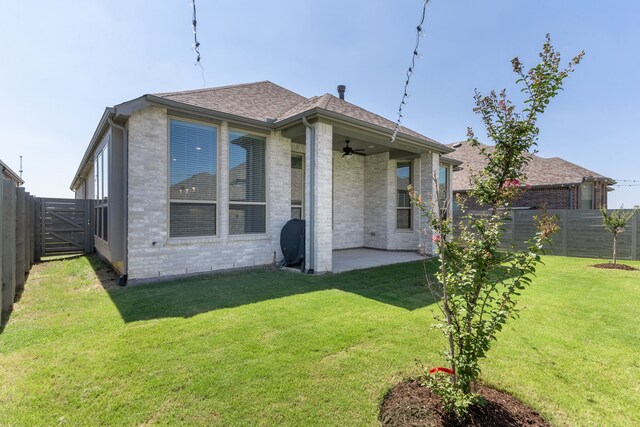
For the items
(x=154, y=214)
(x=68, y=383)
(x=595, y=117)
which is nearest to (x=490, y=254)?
(x=68, y=383)

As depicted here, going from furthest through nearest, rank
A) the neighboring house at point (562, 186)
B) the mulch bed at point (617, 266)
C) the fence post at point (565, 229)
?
the neighboring house at point (562, 186) < the fence post at point (565, 229) < the mulch bed at point (617, 266)

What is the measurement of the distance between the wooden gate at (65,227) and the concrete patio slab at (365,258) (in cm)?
911

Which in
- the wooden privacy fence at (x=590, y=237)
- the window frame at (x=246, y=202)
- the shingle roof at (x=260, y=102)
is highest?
the shingle roof at (x=260, y=102)

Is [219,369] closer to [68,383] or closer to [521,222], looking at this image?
[68,383]

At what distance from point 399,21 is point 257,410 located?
439cm

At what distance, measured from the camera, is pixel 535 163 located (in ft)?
56.1

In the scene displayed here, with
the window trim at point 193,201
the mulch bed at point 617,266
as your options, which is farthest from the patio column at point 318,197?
the mulch bed at point 617,266

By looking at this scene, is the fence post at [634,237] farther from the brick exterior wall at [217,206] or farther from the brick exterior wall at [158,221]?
the brick exterior wall at [158,221]

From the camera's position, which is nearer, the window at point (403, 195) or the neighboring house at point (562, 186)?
the window at point (403, 195)

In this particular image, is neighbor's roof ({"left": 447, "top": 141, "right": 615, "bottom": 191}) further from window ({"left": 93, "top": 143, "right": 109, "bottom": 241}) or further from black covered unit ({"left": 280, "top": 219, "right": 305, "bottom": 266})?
window ({"left": 93, "top": 143, "right": 109, "bottom": 241})

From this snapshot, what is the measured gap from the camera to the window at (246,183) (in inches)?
285

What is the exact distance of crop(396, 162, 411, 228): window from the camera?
37.4ft

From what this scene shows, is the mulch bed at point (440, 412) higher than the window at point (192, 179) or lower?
lower

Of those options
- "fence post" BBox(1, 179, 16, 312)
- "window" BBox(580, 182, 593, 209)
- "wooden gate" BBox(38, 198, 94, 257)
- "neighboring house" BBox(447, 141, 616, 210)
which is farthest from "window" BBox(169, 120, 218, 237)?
"window" BBox(580, 182, 593, 209)
